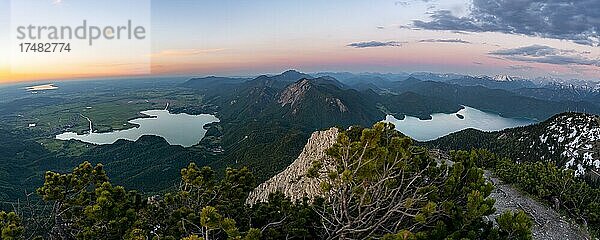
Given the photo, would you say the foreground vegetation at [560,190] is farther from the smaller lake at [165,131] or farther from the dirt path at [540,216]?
the smaller lake at [165,131]

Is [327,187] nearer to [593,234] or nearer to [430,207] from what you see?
[430,207]

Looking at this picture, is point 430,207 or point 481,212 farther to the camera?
point 481,212

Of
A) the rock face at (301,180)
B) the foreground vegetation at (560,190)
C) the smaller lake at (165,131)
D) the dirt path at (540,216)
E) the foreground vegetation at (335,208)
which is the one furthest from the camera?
the smaller lake at (165,131)

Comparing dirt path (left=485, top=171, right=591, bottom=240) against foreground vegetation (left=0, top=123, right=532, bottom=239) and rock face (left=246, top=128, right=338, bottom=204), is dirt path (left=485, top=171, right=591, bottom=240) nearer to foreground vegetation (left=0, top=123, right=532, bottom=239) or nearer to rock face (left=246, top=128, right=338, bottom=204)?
foreground vegetation (left=0, top=123, right=532, bottom=239)

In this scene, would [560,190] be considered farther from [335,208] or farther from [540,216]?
[335,208]

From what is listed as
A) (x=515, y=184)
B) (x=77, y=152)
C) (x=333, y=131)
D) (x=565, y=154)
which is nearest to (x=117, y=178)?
(x=77, y=152)

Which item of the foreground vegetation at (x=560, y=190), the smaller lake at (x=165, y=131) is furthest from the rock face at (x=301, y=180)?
the smaller lake at (x=165, y=131)

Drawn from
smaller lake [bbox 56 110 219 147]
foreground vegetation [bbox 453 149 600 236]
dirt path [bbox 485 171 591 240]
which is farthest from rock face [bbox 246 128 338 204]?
smaller lake [bbox 56 110 219 147]
